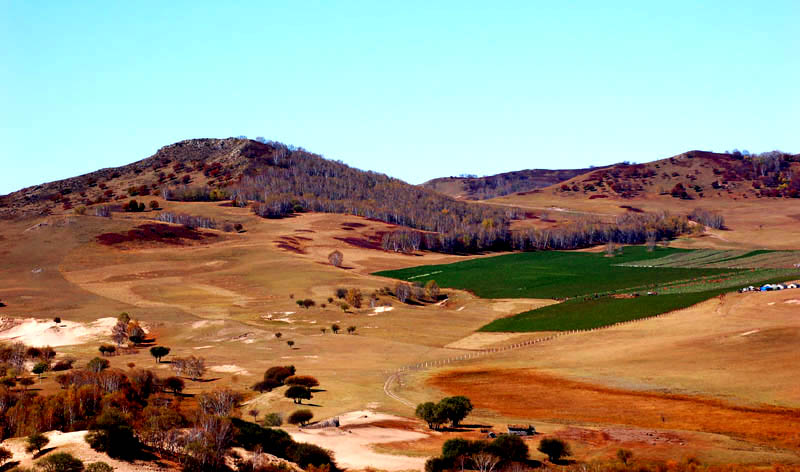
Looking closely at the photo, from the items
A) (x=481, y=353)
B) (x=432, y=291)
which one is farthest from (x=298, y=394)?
(x=432, y=291)

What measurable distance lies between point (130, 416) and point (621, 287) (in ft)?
372

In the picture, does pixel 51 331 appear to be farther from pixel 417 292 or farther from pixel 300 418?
pixel 417 292

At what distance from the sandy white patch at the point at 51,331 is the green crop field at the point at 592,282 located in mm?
62136

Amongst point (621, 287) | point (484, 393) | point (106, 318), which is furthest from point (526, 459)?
point (621, 287)

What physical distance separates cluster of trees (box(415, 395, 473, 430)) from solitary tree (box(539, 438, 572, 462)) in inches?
450

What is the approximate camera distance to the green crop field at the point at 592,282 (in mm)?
117000

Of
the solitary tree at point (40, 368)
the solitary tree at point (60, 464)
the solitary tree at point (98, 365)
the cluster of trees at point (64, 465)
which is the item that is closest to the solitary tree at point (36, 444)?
the cluster of trees at point (64, 465)

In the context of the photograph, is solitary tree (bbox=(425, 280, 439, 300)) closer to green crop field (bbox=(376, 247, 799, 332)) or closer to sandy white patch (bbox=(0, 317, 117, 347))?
green crop field (bbox=(376, 247, 799, 332))

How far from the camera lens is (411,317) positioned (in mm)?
126688

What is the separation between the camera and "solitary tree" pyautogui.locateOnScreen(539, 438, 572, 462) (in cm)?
5006

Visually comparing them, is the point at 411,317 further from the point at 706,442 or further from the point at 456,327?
the point at 706,442

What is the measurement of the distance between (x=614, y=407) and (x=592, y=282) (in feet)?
302

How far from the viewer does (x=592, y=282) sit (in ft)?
511

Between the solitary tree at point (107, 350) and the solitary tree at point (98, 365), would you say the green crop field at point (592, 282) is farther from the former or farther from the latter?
the solitary tree at point (98, 365)
